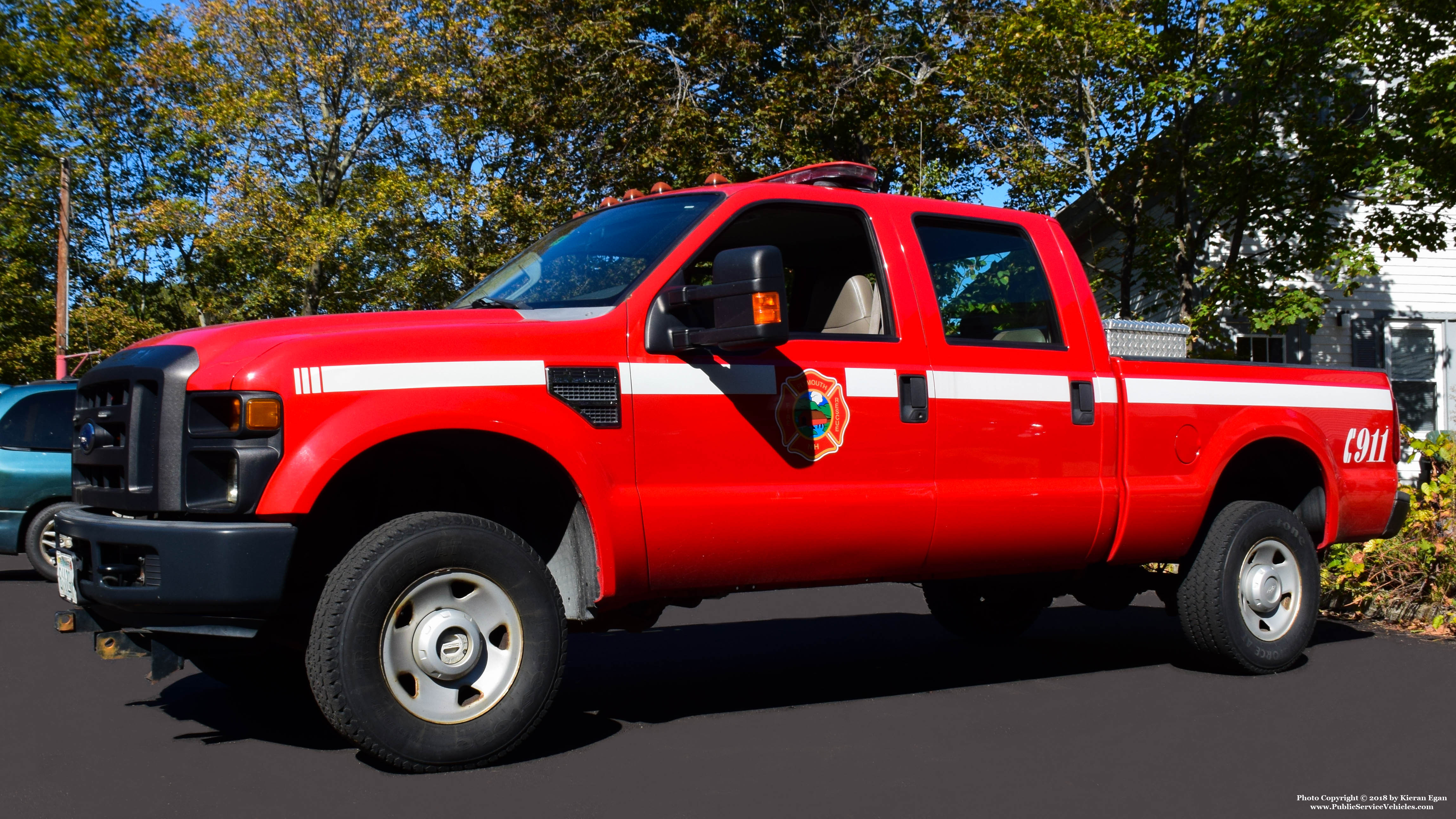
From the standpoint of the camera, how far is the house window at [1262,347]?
18234mm

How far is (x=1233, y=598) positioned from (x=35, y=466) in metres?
10.3

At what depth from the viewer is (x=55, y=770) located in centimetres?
454

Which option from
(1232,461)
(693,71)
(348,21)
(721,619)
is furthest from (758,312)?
(348,21)

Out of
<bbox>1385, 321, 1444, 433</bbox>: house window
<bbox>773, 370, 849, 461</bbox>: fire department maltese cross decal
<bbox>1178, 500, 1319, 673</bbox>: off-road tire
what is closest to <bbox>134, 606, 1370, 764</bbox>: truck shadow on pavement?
<bbox>1178, 500, 1319, 673</bbox>: off-road tire

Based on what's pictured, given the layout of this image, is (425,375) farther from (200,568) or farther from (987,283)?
(987,283)

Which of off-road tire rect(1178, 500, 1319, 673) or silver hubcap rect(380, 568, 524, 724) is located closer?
silver hubcap rect(380, 568, 524, 724)

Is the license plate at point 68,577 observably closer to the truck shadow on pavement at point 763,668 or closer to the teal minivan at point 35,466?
the truck shadow on pavement at point 763,668

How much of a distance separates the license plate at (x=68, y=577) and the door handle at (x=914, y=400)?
10.2 feet

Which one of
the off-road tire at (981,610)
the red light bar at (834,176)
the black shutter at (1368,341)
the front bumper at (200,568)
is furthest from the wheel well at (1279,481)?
the black shutter at (1368,341)

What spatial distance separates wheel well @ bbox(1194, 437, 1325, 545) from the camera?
6.76m

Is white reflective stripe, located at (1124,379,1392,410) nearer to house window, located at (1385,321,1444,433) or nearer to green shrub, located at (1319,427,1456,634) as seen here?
green shrub, located at (1319,427,1456,634)

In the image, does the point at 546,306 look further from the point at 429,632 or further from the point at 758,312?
the point at 429,632

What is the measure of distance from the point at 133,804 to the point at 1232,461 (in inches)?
206

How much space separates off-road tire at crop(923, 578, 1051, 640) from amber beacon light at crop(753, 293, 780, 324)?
10.6 feet
